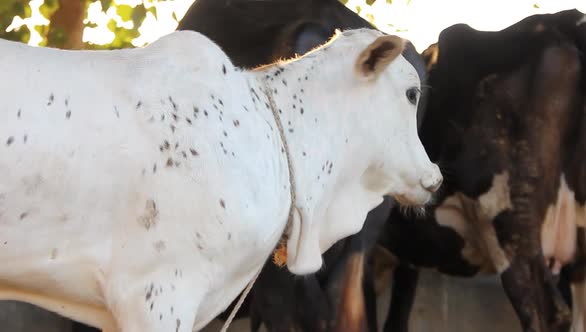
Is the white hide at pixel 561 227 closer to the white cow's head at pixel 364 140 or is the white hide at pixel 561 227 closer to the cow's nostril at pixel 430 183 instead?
the cow's nostril at pixel 430 183

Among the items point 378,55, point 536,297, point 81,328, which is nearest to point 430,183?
point 378,55

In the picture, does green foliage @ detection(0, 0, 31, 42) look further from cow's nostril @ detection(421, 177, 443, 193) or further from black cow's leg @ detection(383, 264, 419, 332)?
black cow's leg @ detection(383, 264, 419, 332)

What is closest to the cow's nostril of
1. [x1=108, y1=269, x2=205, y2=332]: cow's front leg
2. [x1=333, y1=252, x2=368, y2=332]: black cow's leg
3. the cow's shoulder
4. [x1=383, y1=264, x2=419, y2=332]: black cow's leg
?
the cow's shoulder

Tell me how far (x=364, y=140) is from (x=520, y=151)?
2.32 m

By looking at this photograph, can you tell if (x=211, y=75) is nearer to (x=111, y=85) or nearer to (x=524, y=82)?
(x=111, y=85)

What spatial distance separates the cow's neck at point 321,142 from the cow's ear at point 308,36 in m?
1.56

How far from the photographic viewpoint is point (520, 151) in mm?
5941

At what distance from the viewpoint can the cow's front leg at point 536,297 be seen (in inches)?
230

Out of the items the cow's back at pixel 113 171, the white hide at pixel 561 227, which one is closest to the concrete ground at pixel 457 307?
the white hide at pixel 561 227

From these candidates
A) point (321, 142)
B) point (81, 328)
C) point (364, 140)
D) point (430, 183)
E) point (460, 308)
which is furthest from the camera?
point (460, 308)

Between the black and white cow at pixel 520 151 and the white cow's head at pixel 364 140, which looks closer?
the white cow's head at pixel 364 140

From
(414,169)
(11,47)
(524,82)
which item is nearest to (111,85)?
(11,47)

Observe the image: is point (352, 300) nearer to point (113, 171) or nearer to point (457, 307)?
point (457, 307)

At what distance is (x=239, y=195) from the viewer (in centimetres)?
315
